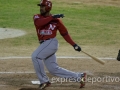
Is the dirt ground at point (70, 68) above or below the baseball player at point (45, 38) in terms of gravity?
below

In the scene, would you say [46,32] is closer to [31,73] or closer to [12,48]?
[31,73]

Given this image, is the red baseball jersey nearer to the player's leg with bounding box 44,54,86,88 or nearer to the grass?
the player's leg with bounding box 44,54,86,88

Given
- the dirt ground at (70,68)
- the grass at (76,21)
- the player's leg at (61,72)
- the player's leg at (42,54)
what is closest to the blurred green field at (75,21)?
the grass at (76,21)

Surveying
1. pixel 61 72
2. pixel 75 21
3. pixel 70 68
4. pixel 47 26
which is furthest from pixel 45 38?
Answer: pixel 75 21

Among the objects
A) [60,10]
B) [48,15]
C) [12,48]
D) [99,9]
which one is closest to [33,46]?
[12,48]

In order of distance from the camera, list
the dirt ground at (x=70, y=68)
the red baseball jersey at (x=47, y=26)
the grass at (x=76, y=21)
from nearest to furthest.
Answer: the red baseball jersey at (x=47, y=26) → the dirt ground at (x=70, y=68) → the grass at (x=76, y=21)

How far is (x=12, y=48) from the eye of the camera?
1459 centimetres

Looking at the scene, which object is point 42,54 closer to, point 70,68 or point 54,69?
point 54,69

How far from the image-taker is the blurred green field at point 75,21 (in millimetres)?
15945

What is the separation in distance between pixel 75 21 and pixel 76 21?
0.15ft

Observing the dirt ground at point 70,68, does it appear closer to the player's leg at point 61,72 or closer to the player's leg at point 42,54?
the player's leg at point 61,72

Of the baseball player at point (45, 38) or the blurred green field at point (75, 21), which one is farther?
the blurred green field at point (75, 21)

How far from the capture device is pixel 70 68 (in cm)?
1184

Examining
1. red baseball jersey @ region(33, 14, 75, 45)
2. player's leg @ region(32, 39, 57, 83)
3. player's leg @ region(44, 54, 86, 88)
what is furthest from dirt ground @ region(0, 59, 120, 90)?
red baseball jersey @ region(33, 14, 75, 45)
